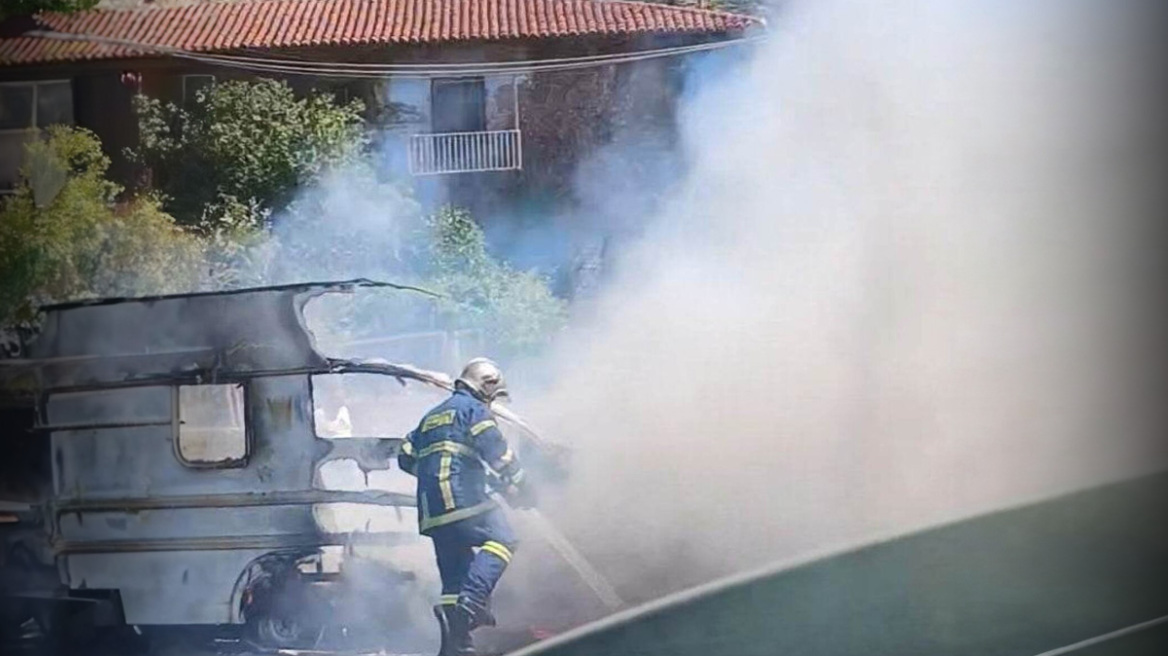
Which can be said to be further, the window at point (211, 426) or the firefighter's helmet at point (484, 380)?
the window at point (211, 426)

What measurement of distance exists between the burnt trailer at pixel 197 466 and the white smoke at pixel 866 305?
1.65 feet

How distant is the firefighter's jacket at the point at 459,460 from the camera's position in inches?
137

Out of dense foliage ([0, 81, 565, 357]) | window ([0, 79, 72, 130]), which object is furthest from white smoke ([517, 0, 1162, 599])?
window ([0, 79, 72, 130])

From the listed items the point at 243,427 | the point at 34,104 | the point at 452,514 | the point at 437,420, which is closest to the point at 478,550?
the point at 452,514

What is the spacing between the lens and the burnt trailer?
11.6 feet

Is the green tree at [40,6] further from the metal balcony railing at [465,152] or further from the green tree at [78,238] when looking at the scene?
the metal balcony railing at [465,152]

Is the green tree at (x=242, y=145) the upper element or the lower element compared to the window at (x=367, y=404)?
upper

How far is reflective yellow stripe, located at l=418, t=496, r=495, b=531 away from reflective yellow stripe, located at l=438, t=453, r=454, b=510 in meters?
0.02

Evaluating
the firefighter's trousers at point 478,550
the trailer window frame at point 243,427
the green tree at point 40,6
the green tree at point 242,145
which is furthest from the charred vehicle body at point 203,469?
the green tree at point 40,6

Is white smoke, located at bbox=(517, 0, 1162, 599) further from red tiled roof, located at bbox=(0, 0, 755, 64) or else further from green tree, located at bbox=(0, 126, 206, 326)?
green tree, located at bbox=(0, 126, 206, 326)

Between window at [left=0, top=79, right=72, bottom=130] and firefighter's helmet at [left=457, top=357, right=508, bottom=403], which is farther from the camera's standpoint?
window at [left=0, top=79, right=72, bottom=130]

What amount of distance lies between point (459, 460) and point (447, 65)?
99 centimetres

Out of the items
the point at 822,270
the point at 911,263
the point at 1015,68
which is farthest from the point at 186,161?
the point at 1015,68

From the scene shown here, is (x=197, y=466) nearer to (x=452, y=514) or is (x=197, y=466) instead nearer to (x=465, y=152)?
(x=452, y=514)
